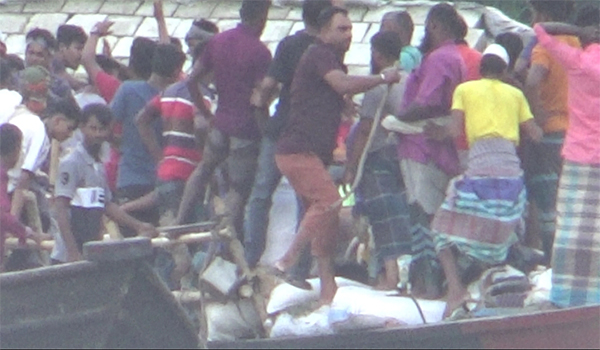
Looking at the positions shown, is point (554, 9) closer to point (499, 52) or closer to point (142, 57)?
point (499, 52)

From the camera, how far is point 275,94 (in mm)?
9953

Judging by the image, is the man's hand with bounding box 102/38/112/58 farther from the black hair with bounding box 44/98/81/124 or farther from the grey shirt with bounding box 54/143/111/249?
the grey shirt with bounding box 54/143/111/249

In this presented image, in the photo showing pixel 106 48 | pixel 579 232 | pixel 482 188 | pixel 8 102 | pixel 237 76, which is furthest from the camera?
pixel 106 48

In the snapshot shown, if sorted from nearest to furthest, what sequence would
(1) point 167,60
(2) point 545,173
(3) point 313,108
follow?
(3) point 313,108 → (2) point 545,173 → (1) point 167,60

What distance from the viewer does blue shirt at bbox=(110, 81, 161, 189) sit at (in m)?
11.0

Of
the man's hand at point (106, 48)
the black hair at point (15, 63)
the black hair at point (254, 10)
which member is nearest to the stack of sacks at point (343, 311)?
the black hair at point (254, 10)

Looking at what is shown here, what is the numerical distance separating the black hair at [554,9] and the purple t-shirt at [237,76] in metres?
1.42

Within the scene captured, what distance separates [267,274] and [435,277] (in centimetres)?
88

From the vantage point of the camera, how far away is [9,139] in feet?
35.1

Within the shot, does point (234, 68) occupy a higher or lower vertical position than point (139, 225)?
higher

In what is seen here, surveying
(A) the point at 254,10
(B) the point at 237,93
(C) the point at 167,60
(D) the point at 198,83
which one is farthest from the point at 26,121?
(A) the point at 254,10

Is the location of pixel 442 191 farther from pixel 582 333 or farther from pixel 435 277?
pixel 582 333

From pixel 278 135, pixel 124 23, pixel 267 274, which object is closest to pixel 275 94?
pixel 278 135

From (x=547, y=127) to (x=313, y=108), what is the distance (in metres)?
1.25
